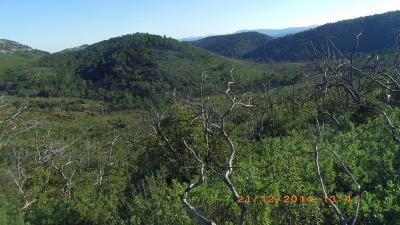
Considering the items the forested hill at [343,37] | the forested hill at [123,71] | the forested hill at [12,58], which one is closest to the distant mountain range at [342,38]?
the forested hill at [343,37]

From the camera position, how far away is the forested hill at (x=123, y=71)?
343ft

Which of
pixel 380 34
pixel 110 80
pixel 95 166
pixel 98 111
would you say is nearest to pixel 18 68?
pixel 110 80

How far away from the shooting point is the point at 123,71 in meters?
119

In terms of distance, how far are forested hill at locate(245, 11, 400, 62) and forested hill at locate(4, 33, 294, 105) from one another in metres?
30.4

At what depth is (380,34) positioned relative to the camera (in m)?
134

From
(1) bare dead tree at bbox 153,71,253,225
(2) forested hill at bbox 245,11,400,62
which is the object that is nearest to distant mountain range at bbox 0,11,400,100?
(2) forested hill at bbox 245,11,400,62

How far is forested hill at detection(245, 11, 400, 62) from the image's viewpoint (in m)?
130

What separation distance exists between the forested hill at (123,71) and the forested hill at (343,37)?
30390 mm

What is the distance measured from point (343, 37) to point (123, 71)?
69.0 m

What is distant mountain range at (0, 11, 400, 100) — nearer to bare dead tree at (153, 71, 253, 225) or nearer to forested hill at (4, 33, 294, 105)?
forested hill at (4, 33, 294, 105)
